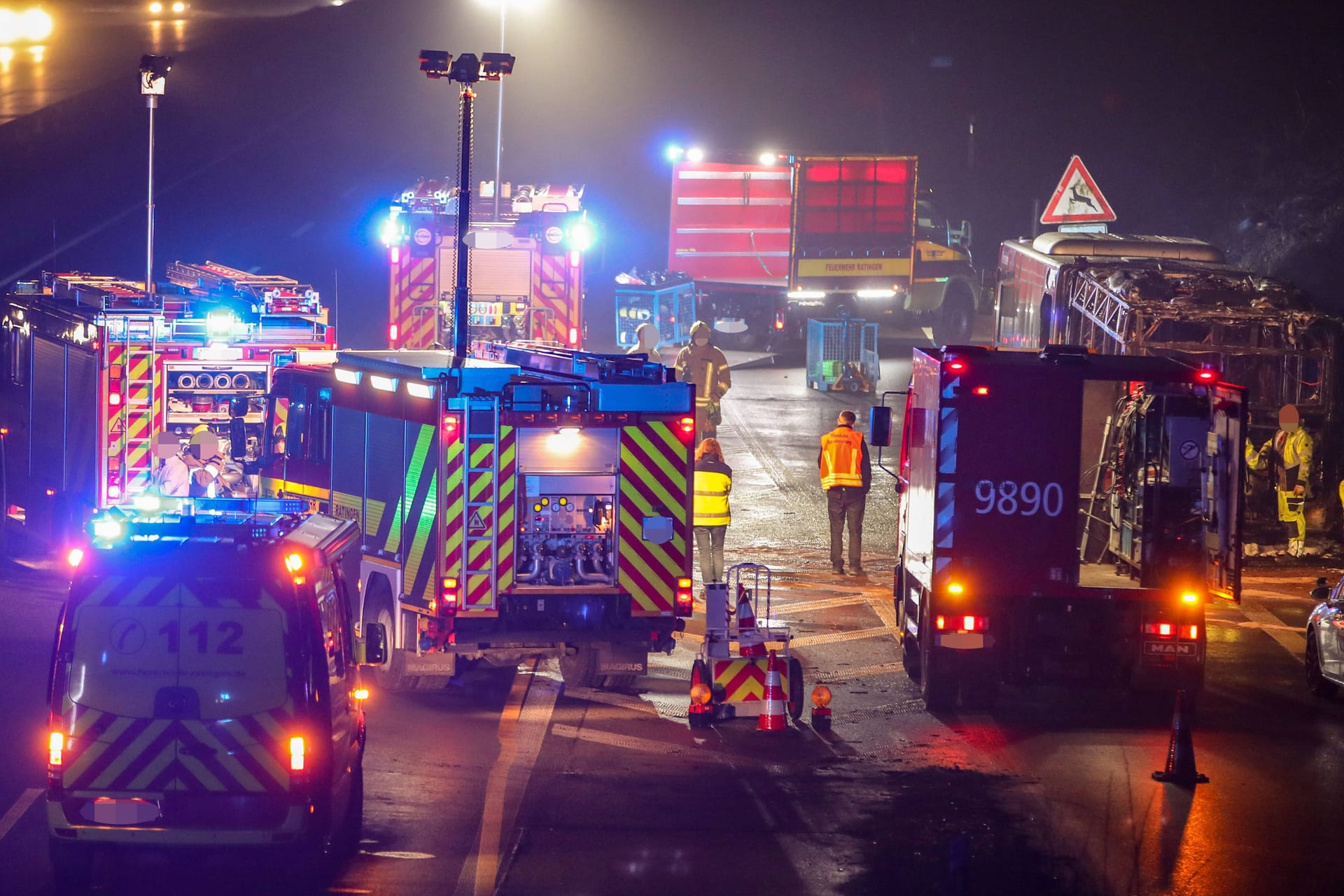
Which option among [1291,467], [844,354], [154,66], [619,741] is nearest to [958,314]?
[844,354]

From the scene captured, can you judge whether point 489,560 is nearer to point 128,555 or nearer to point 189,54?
point 128,555

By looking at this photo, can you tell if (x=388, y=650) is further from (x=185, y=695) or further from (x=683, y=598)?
(x=185, y=695)

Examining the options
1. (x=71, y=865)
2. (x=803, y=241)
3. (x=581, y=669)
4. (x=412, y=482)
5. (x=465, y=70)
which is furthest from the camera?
(x=803, y=241)

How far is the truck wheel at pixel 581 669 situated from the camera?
13781 mm

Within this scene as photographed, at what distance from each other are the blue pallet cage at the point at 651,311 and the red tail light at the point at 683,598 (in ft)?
66.0

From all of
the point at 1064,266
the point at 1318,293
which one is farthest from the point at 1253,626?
the point at 1318,293

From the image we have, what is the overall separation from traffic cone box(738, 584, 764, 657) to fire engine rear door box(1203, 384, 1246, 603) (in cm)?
334

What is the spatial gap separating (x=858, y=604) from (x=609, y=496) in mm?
4951

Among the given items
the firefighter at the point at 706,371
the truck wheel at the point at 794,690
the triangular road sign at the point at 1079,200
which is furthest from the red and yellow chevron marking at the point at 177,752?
the triangular road sign at the point at 1079,200

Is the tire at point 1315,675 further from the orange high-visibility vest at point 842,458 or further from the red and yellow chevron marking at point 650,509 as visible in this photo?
the orange high-visibility vest at point 842,458

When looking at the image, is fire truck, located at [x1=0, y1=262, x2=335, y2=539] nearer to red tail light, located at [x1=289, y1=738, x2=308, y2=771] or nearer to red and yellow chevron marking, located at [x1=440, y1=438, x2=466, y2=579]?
red and yellow chevron marking, located at [x1=440, y1=438, x2=466, y2=579]

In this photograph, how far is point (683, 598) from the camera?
42.9 feet

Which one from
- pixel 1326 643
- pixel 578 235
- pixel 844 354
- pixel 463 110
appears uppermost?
pixel 463 110

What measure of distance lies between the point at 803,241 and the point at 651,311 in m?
3.63
